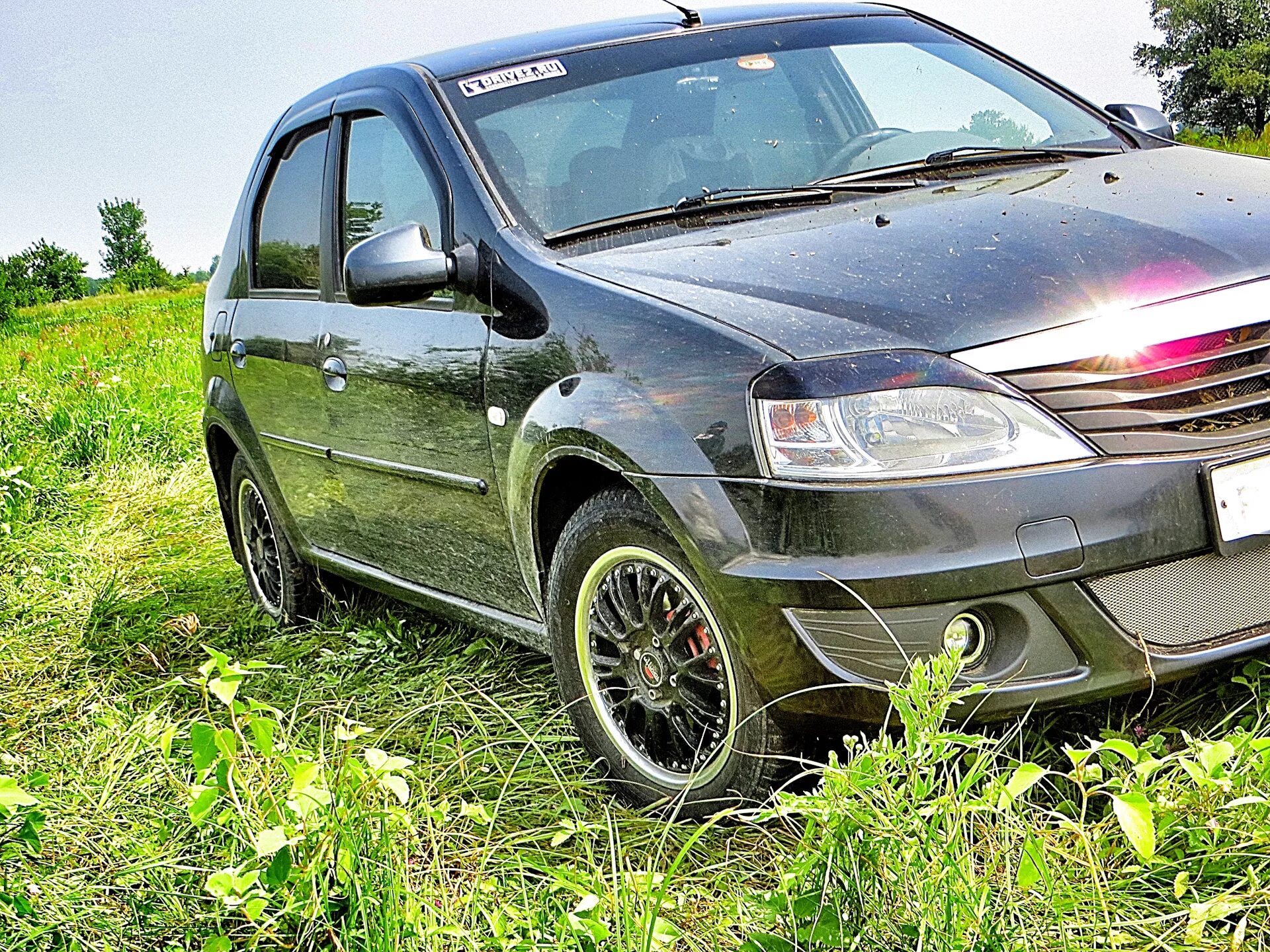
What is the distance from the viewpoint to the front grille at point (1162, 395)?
2.72m

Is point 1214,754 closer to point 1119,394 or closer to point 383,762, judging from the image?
point 1119,394

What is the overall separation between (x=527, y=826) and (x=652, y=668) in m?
0.49

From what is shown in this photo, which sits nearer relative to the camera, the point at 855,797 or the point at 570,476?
the point at 855,797

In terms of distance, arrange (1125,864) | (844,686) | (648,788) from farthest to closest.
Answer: (648,788) < (844,686) < (1125,864)

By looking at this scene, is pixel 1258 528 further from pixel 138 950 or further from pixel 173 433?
pixel 173 433

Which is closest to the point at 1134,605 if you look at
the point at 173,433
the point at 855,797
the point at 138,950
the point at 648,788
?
the point at 855,797

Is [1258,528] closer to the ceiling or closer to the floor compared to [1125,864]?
closer to the ceiling

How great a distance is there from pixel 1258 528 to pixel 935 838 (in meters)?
0.92

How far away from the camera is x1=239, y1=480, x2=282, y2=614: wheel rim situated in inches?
224

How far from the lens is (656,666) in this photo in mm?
3250

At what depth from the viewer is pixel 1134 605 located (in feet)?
9.02

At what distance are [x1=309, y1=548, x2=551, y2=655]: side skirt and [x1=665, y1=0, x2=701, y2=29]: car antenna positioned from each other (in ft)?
5.99

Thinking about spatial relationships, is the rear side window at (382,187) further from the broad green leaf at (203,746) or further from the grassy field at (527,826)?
the broad green leaf at (203,746)

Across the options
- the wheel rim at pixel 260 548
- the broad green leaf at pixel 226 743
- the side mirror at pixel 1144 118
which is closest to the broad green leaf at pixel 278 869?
the broad green leaf at pixel 226 743
